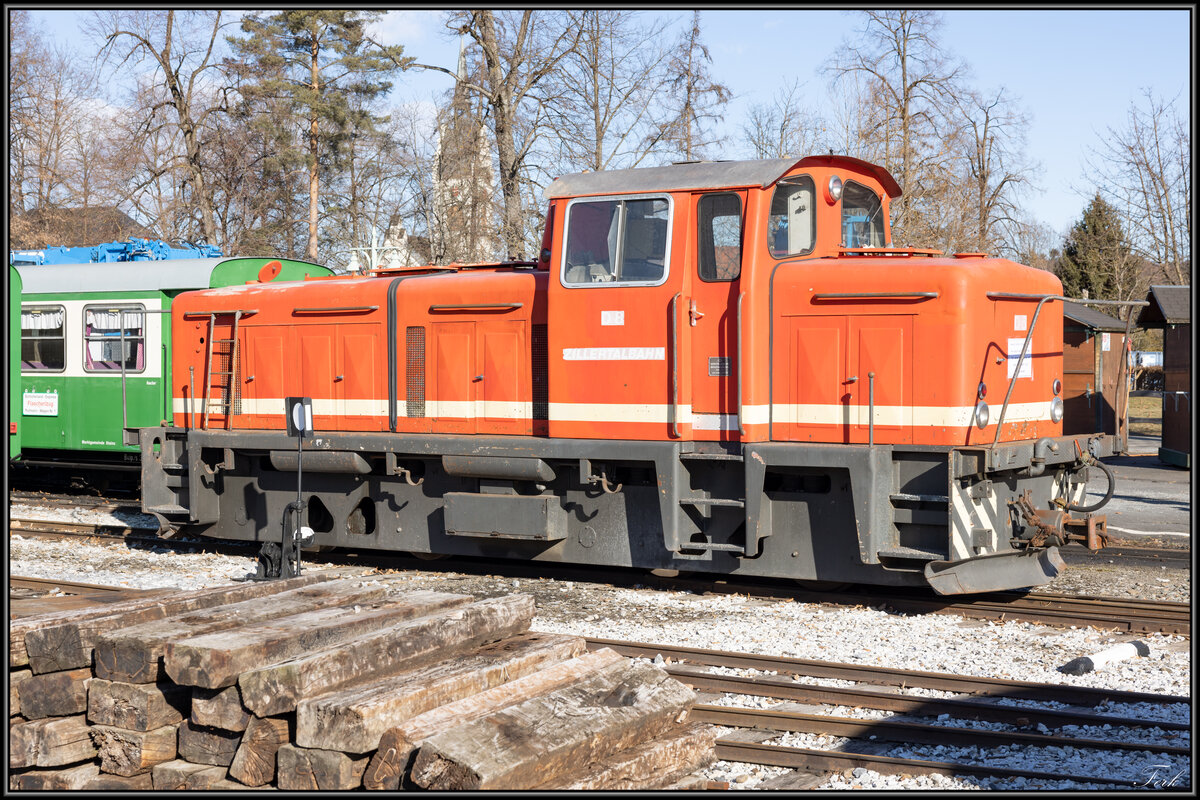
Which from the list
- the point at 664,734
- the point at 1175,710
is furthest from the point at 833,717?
the point at 1175,710

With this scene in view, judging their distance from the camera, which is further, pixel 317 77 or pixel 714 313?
pixel 317 77

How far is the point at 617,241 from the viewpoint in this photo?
893 cm

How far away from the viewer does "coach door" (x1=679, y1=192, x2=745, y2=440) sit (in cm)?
855

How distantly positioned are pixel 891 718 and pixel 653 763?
1986mm

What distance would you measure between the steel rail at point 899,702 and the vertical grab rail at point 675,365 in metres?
2.48

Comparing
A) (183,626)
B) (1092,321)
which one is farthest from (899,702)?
(1092,321)

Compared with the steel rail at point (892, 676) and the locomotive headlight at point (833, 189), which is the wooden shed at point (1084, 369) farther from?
the steel rail at point (892, 676)

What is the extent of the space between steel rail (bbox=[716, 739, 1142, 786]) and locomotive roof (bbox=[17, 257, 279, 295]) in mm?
10912

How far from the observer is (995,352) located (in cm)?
832

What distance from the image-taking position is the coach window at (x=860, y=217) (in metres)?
9.27

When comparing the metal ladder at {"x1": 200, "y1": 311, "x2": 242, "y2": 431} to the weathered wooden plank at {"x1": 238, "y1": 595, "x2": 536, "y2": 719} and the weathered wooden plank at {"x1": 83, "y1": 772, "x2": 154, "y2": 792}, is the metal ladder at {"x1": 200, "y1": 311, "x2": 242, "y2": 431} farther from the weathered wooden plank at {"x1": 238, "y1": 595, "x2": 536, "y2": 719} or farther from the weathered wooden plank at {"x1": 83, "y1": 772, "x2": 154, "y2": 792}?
the weathered wooden plank at {"x1": 83, "y1": 772, "x2": 154, "y2": 792}

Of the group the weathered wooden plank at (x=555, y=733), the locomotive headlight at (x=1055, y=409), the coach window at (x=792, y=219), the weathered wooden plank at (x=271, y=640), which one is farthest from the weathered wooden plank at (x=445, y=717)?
the locomotive headlight at (x=1055, y=409)

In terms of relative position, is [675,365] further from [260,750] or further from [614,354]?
[260,750]

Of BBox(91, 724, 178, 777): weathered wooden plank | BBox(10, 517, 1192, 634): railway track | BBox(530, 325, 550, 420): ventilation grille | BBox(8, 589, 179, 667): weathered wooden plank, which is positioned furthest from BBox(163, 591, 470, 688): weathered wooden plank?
BBox(10, 517, 1192, 634): railway track
